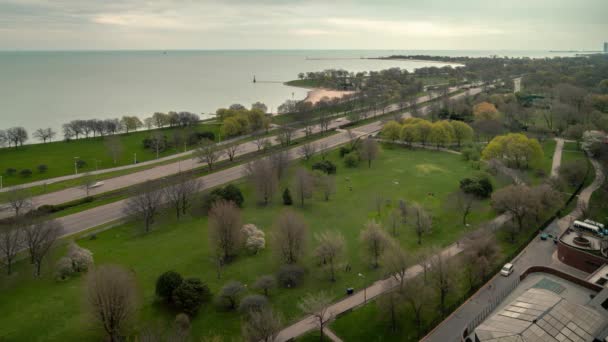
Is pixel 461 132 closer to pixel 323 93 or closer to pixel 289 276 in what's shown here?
pixel 289 276

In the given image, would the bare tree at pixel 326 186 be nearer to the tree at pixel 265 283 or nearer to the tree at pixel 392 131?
the tree at pixel 265 283

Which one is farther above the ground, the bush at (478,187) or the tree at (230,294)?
the bush at (478,187)

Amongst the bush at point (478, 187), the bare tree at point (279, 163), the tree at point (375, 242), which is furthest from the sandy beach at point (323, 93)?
the tree at point (375, 242)

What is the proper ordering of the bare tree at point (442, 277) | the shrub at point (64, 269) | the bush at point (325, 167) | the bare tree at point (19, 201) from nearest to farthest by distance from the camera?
the bare tree at point (442, 277)
the shrub at point (64, 269)
the bare tree at point (19, 201)
the bush at point (325, 167)

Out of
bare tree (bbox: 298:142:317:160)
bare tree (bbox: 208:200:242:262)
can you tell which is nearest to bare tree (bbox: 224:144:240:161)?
bare tree (bbox: 298:142:317:160)

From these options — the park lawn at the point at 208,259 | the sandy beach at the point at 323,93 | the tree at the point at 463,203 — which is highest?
the sandy beach at the point at 323,93

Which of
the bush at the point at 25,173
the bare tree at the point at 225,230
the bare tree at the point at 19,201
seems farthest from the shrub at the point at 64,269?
the bush at the point at 25,173

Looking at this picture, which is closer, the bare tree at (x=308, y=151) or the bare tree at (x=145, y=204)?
the bare tree at (x=145, y=204)


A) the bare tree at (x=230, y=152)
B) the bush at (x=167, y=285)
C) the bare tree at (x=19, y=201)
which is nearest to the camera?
the bush at (x=167, y=285)

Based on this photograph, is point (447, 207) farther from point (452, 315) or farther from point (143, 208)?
point (143, 208)
